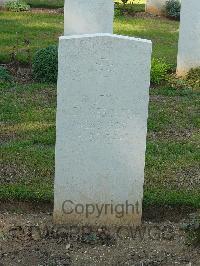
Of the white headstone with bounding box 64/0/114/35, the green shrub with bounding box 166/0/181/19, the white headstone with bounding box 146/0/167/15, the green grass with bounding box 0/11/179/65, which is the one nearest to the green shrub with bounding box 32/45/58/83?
the white headstone with bounding box 64/0/114/35

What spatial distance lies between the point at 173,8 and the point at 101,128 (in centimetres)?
1371

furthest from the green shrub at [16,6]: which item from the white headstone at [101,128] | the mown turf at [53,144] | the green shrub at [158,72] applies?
the white headstone at [101,128]

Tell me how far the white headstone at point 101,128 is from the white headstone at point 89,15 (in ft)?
17.6

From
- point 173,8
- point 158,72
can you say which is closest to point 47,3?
point 173,8

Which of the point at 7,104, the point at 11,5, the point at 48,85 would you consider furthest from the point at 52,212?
the point at 11,5

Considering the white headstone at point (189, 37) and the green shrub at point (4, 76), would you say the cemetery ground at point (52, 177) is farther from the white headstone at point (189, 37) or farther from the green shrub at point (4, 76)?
the white headstone at point (189, 37)

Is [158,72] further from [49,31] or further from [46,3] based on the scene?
[46,3]

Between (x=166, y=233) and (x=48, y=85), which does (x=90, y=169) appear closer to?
(x=166, y=233)

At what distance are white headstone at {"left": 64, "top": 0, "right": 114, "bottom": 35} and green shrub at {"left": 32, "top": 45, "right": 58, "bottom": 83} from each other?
0.58 metres

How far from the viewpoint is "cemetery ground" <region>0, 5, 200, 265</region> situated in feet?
14.7

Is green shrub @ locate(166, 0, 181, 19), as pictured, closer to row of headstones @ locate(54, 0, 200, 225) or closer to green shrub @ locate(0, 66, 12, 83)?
green shrub @ locate(0, 66, 12, 83)

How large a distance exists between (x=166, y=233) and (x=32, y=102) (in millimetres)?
4015

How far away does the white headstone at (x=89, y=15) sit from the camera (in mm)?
9711

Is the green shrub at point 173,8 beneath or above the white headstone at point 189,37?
beneath
